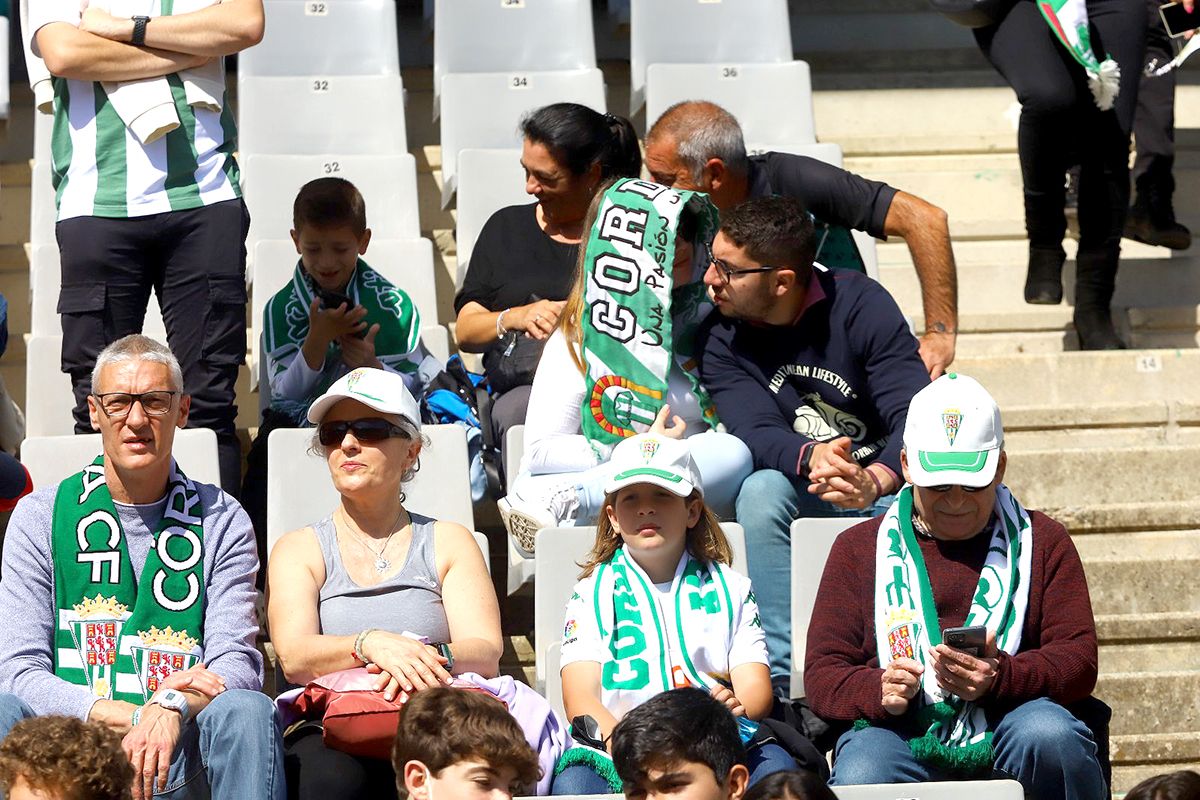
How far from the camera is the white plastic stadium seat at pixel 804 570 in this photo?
3.90m

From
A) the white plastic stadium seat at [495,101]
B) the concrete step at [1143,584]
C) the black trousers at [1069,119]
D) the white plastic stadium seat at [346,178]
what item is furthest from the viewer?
→ the white plastic stadium seat at [495,101]

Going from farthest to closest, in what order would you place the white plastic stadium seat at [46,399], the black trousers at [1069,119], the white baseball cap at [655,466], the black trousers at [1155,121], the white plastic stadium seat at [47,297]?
1. the black trousers at [1155,121]
2. the black trousers at [1069,119]
3. the white plastic stadium seat at [47,297]
4. the white plastic stadium seat at [46,399]
5. the white baseball cap at [655,466]


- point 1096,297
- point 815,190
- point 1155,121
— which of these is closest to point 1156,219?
point 1155,121

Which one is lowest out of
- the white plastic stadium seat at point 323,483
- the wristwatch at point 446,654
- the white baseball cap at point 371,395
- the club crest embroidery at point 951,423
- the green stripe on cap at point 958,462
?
the wristwatch at point 446,654

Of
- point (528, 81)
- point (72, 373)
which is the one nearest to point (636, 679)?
point (72, 373)

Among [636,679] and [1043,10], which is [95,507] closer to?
[636,679]

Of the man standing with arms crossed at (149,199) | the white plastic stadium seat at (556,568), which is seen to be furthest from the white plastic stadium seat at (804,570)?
the man standing with arms crossed at (149,199)

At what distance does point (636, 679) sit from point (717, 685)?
151 mm

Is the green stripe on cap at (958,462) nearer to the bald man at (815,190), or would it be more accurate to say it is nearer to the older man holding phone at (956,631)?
the older man holding phone at (956,631)

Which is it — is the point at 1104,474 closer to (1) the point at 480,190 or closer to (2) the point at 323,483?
(1) the point at 480,190

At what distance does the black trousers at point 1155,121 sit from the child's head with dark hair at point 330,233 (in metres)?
2.59

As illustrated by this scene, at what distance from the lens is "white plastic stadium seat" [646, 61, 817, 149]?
6.34m

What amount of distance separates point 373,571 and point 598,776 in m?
0.66

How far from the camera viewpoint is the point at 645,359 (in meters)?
4.37
